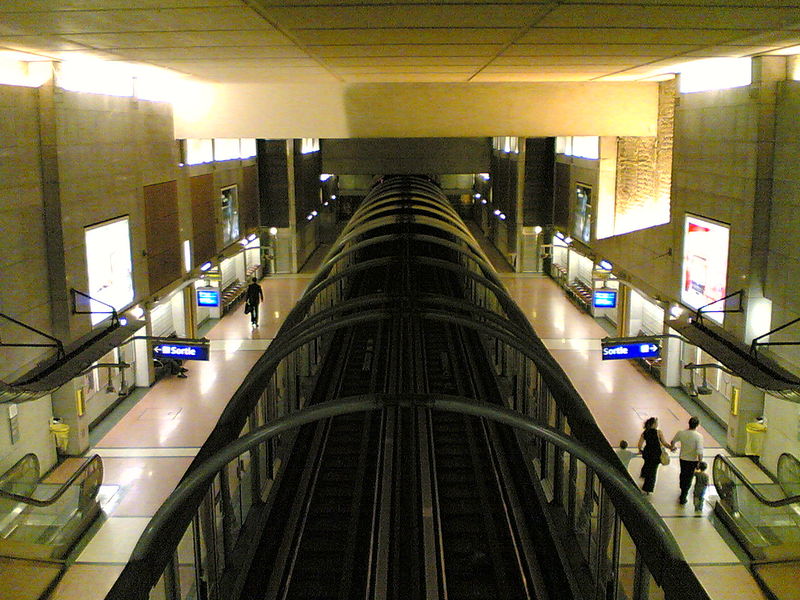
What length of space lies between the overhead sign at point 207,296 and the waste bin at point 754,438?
1107 centimetres

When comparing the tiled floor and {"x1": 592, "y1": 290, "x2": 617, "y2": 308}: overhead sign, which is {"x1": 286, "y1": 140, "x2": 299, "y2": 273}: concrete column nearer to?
the tiled floor

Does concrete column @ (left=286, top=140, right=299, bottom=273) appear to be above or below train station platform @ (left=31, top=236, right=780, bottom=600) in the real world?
above

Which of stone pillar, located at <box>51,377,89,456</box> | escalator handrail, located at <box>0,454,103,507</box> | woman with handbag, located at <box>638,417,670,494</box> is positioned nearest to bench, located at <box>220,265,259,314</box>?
stone pillar, located at <box>51,377,89,456</box>

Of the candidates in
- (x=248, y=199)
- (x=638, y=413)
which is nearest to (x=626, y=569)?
(x=638, y=413)

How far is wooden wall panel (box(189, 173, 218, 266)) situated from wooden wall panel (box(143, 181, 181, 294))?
3.95 feet

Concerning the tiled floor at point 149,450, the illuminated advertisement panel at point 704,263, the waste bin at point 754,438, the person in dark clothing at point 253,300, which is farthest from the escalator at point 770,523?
the person in dark clothing at point 253,300

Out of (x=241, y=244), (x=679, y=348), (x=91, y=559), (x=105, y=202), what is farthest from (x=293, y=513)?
(x=241, y=244)

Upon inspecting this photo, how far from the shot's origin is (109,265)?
1155 centimetres

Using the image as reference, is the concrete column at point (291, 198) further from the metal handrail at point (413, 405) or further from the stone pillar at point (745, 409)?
the metal handrail at point (413, 405)

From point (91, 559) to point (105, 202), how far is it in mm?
5716

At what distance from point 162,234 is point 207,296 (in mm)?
2540

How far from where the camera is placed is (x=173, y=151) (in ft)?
48.8

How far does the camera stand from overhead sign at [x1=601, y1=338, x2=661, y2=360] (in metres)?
11.3

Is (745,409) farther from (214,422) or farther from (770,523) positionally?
(214,422)
